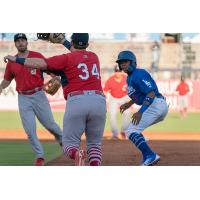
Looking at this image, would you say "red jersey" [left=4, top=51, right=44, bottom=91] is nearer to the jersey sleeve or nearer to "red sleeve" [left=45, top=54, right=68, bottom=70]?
the jersey sleeve

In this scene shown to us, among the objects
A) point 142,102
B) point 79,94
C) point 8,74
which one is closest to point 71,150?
point 79,94

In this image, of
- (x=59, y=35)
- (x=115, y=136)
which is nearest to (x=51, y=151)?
(x=115, y=136)

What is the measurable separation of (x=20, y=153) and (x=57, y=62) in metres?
5.85

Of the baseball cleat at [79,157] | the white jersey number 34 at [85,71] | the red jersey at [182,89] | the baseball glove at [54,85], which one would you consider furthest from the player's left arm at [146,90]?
the red jersey at [182,89]

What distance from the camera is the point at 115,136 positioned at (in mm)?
17953

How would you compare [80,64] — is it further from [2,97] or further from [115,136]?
[2,97]

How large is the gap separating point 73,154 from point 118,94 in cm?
941

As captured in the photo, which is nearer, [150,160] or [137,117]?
[137,117]

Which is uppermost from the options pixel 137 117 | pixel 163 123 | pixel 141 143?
pixel 137 117

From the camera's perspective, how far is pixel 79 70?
28.6 ft

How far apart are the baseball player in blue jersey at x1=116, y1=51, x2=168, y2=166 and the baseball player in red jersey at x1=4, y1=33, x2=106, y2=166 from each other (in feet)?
6.04

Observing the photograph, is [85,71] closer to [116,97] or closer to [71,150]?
[71,150]

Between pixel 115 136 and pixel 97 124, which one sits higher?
pixel 97 124

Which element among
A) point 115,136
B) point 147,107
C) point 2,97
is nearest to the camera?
point 147,107
